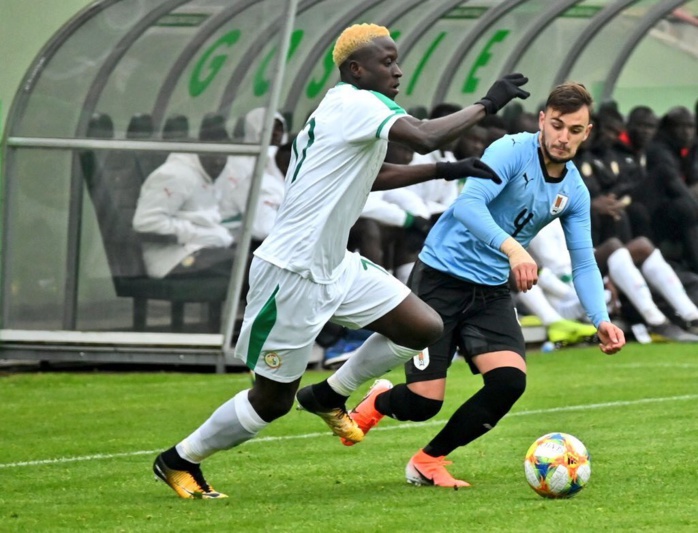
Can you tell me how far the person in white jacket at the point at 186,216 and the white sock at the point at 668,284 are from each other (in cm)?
530

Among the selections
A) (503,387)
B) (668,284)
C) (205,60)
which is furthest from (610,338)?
(668,284)

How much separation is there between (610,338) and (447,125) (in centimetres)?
134

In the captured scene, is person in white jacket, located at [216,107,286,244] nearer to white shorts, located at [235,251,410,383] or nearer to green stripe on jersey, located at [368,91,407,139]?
white shorts, located at [235,251,410,383]

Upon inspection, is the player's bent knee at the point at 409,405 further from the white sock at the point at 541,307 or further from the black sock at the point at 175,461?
the white sock at the point at 541,307

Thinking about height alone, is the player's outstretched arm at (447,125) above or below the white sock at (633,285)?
above

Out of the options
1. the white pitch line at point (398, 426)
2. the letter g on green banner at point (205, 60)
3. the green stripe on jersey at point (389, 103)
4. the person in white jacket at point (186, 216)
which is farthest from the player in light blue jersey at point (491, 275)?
the letter g on green banner at point (205, 60)

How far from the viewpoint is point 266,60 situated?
14.0 meters

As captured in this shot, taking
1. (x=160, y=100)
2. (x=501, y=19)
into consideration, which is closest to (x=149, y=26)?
(x=160, y=100)

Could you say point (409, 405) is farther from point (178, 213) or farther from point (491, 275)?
point (178, 213)

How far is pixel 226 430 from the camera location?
7039 mm

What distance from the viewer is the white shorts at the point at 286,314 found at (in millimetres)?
6941

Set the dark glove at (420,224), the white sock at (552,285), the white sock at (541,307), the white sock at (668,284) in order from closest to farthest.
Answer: the dark glove at (420,224) < the white sock at (541,307) < the white sock at (552,285) < the white sock at (668,284)

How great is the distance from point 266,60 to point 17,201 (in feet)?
8.83

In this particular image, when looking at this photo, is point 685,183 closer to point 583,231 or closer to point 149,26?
point 149,26
